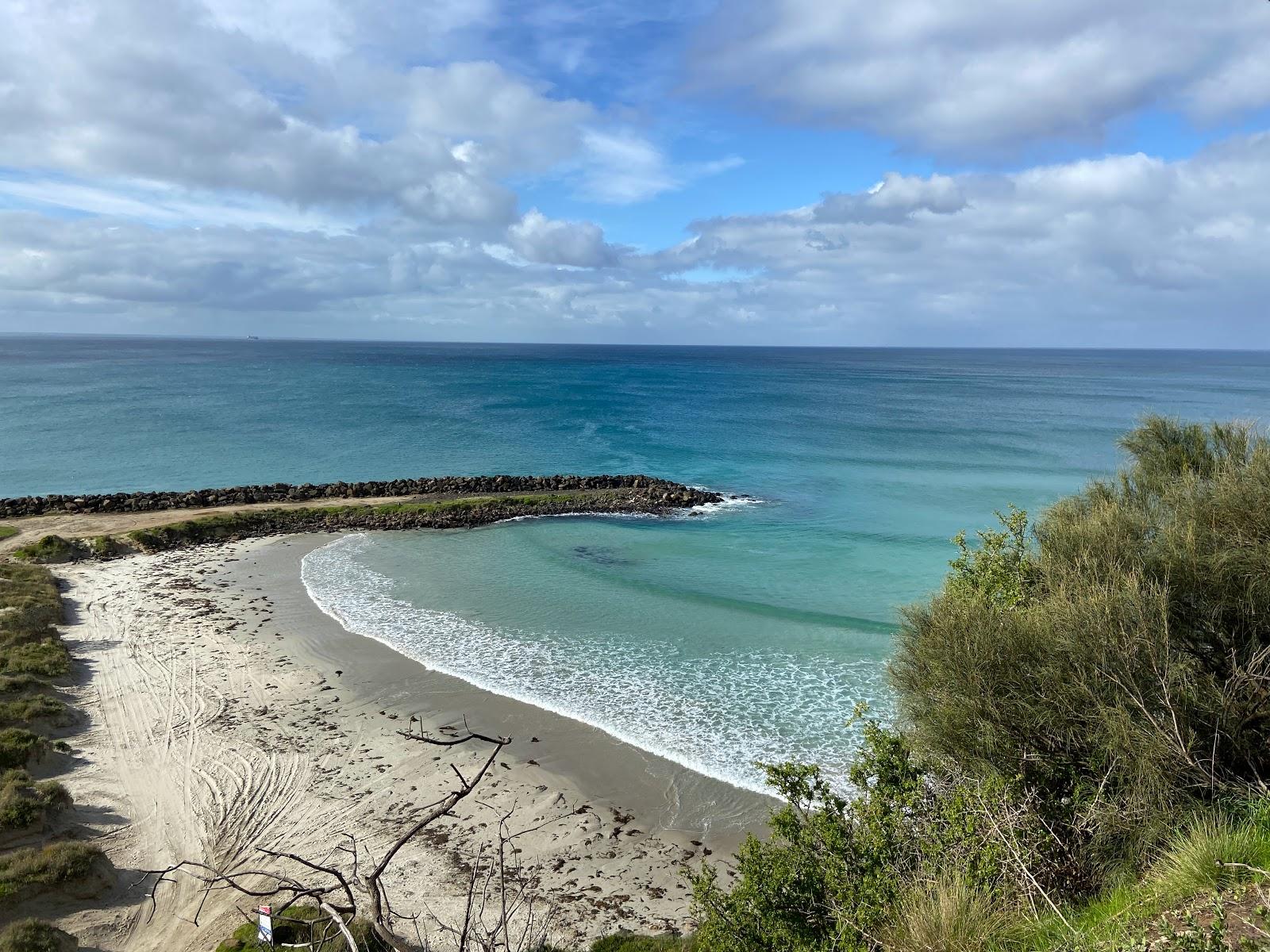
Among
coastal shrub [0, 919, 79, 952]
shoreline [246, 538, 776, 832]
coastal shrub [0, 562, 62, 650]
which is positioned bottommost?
shoreline [246, 538, 776, 832]

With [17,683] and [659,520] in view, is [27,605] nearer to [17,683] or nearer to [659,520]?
[17,683]

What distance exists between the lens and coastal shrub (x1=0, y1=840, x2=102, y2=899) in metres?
11.6

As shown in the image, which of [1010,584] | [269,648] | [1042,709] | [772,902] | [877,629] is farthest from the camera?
[877,629]

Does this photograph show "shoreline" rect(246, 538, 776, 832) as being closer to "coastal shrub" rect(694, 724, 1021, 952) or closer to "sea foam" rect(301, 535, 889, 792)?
"sea foam" rect(301, 535, 889, 792)

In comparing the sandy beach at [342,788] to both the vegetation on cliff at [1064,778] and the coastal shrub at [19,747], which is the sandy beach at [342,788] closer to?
the coastal shrub at [19,747]

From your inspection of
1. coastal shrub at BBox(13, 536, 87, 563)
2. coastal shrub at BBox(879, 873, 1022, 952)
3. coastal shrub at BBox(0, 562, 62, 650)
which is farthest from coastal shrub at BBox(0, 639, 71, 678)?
coastal shrub at BBox(879, 873, 1022, 952)

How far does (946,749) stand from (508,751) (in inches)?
413

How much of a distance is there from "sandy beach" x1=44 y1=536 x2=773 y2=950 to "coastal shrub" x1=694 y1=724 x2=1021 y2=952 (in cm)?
365

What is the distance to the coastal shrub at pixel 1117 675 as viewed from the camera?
918cm

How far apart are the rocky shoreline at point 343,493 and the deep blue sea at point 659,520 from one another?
177 inches

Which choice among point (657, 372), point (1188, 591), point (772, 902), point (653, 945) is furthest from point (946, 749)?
point (657, 372)

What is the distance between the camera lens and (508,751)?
1756cm

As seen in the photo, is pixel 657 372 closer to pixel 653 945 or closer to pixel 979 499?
→ pixel 979 499

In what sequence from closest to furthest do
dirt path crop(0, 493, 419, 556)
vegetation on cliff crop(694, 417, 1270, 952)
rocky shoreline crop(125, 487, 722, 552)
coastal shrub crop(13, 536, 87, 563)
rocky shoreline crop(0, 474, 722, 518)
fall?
vegetation on cliff crop(694, 417, 1270, 952) → coastal shrub crop(13, 536, 87, 563) → dirt path crop(0, 493, 419, 556) → rocky shoreline crop(125, 487, 722, 552) → rocky shoreline crop(0, 474, 722, 518)
